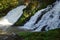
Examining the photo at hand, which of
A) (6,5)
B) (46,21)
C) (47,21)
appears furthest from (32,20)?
(6,5)

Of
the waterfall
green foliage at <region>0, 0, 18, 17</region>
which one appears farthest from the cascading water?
green foliage at <region>0, 0, 18, 17</region>

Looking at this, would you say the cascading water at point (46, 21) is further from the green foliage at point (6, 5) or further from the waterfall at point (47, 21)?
the green foliage at point (6, 5)

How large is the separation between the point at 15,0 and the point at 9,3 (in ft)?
4.07

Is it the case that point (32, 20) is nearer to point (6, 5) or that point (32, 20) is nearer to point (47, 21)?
point (47, 21)

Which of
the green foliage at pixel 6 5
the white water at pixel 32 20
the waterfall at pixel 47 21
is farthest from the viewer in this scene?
the green foliage at pixel 6 5

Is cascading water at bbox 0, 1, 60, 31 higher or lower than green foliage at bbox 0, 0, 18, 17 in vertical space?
lower

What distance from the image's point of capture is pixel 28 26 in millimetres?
25453

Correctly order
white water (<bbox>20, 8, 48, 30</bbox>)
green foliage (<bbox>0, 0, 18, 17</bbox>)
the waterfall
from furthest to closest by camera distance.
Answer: green foliage (<bbox>0, 0, 18, 17</bbox>)
white water (<bbox>20, 8, 48, 30</bbox>)
the waterfall

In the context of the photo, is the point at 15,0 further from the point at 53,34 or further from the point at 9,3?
the point at 53,34

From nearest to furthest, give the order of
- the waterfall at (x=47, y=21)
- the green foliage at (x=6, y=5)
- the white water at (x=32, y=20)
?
the waterfall at (x=47, y=21)
the white water at (x=32, y=20)
the green foliage at (x=6, y=5)

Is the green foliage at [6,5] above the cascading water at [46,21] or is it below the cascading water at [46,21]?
above

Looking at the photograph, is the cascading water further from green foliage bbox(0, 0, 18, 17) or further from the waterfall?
green foliage bbox(0, 0, 18, 17)

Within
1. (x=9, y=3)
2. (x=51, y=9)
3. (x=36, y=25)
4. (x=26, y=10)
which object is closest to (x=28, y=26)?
(x=36, y=25)

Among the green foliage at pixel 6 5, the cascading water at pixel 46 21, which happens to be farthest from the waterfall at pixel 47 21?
the green foliage at pixel 6 5
